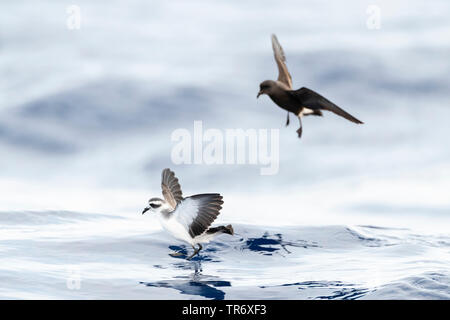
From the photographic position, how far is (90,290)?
8.38 meters

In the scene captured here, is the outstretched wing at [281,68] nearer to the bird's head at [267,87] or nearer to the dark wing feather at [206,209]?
the bird's head at [267,87]

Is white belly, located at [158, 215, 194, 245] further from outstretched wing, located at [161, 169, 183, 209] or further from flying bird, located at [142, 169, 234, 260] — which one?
outstretched wing, located at [161, 169, 183, 209]

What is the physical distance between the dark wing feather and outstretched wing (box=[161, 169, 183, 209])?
1.03 m

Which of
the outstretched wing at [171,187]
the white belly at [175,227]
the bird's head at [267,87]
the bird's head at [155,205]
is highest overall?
the outstretched wing at [171,187]

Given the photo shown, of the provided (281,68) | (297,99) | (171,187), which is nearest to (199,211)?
(171,187)

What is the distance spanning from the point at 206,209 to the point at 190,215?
0.32m

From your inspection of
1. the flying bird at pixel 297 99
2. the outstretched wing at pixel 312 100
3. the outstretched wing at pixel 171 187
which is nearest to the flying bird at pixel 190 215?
the outstretched wing at pixel 171 187

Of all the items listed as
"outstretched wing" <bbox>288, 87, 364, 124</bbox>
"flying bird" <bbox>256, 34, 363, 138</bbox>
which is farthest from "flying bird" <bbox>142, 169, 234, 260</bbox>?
"outstretched wing" <bbox>288, 87, 364, 124</bbox>

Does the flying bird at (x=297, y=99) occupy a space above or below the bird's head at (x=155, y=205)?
below

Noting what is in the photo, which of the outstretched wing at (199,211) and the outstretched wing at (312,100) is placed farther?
the outstretched wing at (199,211)

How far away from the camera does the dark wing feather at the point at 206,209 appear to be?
8.36 m

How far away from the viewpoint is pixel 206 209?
27.8ft

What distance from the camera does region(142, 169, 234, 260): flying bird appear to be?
8.40 meters
